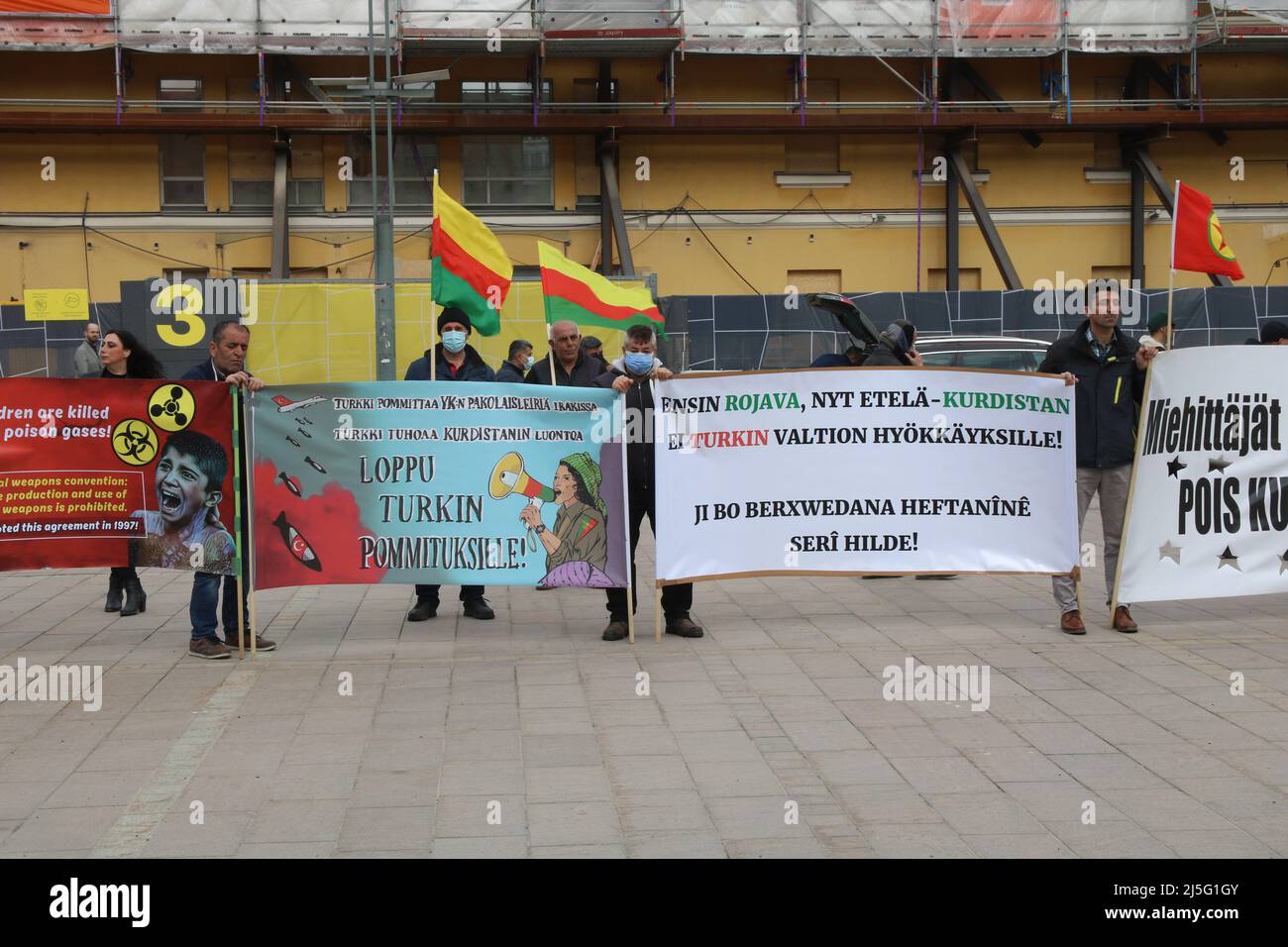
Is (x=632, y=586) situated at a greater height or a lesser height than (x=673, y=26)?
lesser

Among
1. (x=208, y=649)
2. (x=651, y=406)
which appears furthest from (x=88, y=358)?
(x=651, y=406)

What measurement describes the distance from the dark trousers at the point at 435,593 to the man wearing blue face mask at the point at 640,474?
115 centimetres

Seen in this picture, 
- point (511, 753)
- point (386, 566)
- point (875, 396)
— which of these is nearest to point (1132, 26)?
point (875, 396)

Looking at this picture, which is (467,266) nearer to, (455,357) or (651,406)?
(455,357)

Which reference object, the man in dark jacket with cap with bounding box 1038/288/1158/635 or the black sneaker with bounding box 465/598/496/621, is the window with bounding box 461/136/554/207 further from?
the man in dark jacket with cap with bounding box 1038/288/1158/635

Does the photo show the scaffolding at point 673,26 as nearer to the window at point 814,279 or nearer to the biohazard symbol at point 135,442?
the window at point 814,279

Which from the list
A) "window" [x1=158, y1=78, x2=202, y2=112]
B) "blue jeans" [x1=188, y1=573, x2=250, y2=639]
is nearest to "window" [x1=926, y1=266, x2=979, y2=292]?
"window" [x1=158, y1=78, x2=202, y2=112]

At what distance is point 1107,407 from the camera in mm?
9047

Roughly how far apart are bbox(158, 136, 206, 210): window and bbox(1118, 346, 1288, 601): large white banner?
2525cm

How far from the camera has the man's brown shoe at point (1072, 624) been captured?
28.6 feet

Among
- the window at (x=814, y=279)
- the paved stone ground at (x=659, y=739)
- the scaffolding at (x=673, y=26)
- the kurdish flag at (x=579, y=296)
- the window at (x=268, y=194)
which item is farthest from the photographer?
the window at (x=814, y=279)

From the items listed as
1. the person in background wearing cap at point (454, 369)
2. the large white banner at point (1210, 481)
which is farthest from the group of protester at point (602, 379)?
the large white banner at point (1210, 481)

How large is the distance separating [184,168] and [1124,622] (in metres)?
26.0

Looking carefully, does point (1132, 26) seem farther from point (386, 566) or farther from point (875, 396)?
point (386, 566)
